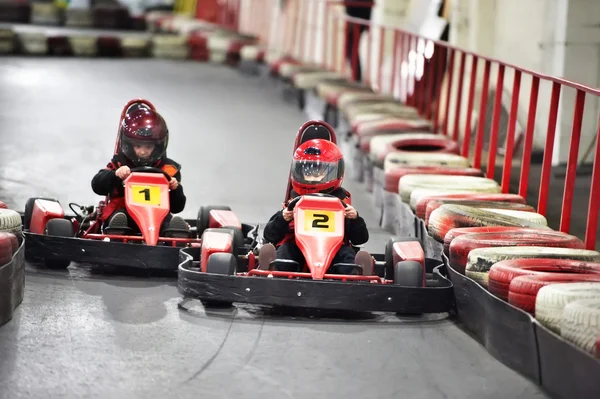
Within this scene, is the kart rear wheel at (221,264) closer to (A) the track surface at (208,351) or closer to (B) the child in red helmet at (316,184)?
(A) the track surface at (208,351)

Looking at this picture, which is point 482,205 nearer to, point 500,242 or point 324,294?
point 500,242

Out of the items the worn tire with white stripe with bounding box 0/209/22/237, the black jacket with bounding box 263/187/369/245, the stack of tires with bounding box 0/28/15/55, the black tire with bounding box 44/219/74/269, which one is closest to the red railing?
the black jacket with bounding box 263/187/369/245

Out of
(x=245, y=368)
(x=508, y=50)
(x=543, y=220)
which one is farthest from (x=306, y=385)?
(x=508, y=50)

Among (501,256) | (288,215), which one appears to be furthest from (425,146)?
(501,256)

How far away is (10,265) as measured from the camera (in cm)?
450

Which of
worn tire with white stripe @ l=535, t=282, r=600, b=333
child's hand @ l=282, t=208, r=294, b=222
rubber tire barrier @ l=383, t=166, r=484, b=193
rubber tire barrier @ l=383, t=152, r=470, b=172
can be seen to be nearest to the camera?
worn tire with white stripe @ l=535, t=282, r=600, b=333

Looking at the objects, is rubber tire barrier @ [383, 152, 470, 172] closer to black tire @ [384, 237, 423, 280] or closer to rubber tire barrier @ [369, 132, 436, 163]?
rubber tire barrier @ [369, 132, 436, 163]

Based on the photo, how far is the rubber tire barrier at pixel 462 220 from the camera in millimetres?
5203

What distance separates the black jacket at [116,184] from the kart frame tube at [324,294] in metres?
1.01

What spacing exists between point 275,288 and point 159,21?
16851 millimetres

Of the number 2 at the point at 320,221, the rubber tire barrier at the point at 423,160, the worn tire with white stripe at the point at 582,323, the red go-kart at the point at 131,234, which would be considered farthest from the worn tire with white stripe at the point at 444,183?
the worn tire with white stripe at the point at 582,323

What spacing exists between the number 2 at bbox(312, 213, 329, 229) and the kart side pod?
1425mm

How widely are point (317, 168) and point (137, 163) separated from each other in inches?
40.3

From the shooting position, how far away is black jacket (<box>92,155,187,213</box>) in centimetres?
555
